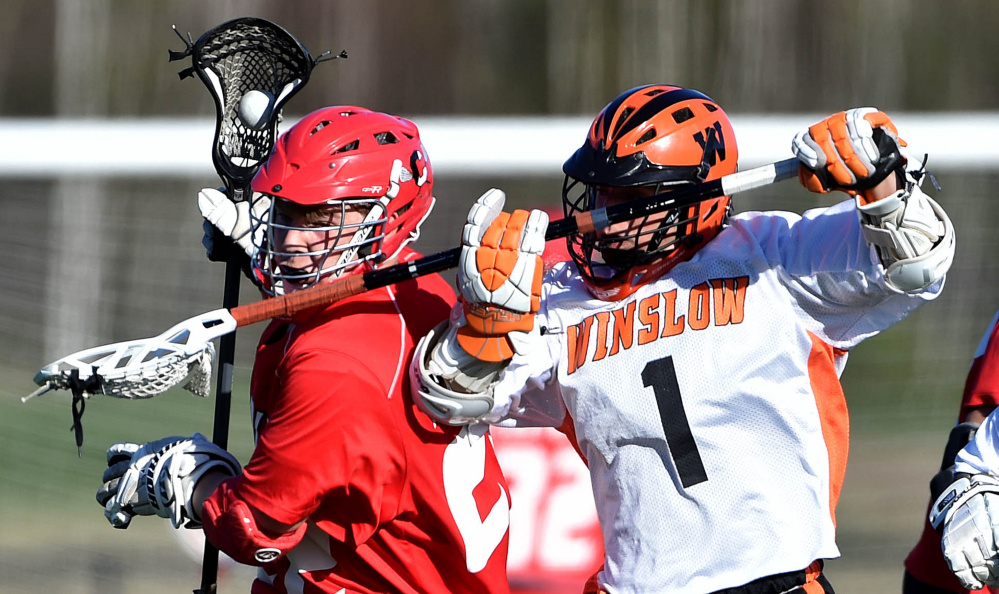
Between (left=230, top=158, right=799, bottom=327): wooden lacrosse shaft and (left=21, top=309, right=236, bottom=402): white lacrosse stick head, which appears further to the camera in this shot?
(left=21, top=309, right=236, bottom=402): white lacrosse stick head

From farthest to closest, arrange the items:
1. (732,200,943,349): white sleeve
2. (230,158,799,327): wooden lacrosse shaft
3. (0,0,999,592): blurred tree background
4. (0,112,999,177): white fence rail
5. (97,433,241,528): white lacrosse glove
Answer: (0,0,999,592): blurred tree background → (0,112,999,177): white fence rail → (97,433,241,528): white lacrosse glove → (230,158,799,327): wooden lacrosse shaft → (732,200,943,349): white sleeve

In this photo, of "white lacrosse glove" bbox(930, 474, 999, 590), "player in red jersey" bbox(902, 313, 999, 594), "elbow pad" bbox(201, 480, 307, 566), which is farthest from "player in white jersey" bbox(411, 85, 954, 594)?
"player in red jersey" bbox(902, 313, 999, 594)

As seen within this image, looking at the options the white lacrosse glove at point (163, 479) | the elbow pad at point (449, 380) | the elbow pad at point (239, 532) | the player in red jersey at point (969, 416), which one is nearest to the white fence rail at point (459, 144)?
the player in red jersey at point (969, 416)

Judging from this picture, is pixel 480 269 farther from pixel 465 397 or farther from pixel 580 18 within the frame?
pixel 580 18

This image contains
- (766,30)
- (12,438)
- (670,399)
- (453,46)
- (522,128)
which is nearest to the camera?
(670,399)

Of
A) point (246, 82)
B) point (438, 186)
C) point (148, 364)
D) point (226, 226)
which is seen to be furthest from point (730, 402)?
point (438, 186)

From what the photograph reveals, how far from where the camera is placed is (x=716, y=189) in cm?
255

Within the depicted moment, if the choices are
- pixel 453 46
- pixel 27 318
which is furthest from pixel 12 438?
pixel 453 46

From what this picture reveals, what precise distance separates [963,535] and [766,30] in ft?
20.9

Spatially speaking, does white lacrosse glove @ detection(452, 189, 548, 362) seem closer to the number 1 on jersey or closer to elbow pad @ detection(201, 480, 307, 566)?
the number 1 on jersey

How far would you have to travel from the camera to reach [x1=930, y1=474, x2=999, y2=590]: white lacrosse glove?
99.7 inches

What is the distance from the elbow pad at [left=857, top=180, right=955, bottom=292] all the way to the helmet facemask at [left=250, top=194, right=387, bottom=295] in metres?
1.06

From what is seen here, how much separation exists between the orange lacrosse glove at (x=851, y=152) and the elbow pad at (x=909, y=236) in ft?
0.16

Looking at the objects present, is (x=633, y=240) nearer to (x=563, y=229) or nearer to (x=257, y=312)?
(x=563, y=229)
